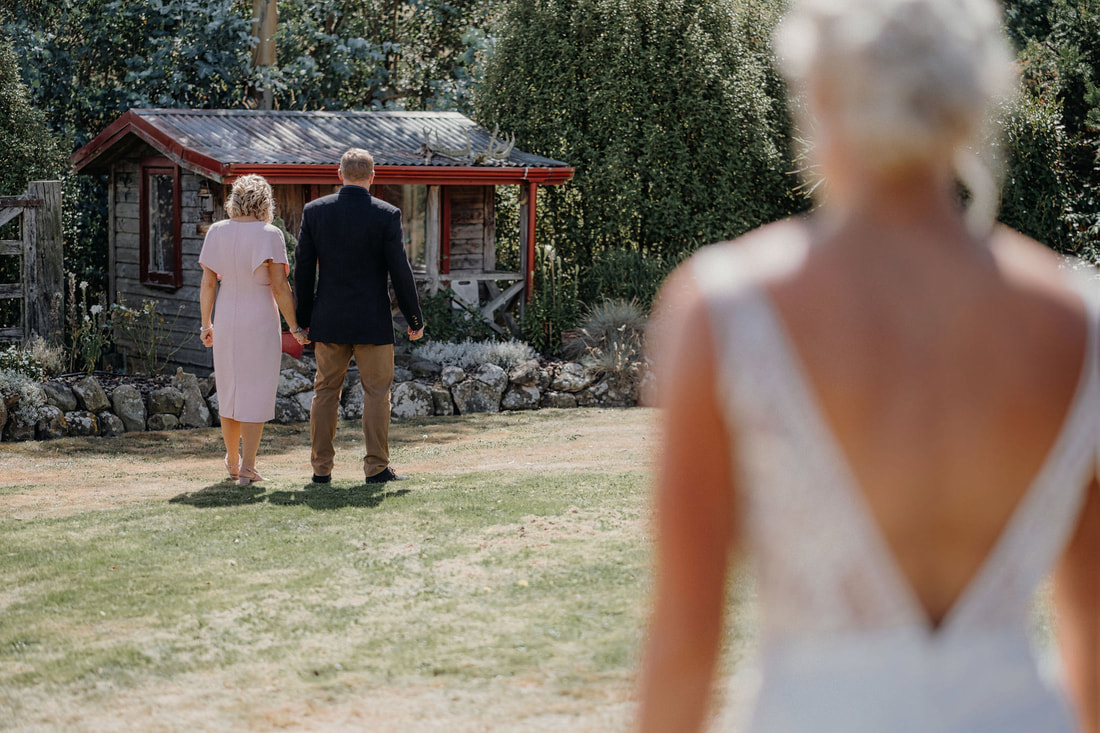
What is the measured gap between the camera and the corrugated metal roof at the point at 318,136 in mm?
14367

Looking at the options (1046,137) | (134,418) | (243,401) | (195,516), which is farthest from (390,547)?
(1046,137)

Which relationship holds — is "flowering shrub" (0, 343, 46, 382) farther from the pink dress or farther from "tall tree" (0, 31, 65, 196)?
the pink dress

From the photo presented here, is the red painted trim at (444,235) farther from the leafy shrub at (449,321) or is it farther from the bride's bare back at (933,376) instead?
the bride's bare back at (933,376)

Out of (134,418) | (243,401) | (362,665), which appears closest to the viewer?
(362,665)

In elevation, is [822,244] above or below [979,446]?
above

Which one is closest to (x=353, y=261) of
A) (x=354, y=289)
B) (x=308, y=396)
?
(x=354, y=289)

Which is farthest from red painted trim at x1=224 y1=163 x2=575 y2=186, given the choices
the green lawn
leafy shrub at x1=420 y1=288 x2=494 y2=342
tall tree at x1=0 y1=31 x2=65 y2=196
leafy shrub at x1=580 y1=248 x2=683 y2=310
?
the green lawn

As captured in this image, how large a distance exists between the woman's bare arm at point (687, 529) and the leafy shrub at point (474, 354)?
12.4 m

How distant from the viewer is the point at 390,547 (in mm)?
6539

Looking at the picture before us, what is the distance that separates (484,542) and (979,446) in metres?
5.39

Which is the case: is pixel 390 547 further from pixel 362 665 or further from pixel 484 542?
pixel 362 665

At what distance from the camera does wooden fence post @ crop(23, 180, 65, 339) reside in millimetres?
13695

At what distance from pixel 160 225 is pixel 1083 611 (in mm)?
15538

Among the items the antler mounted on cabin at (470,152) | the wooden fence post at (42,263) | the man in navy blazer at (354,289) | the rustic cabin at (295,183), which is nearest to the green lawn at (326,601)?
the man in navy blazer at (354,289)
